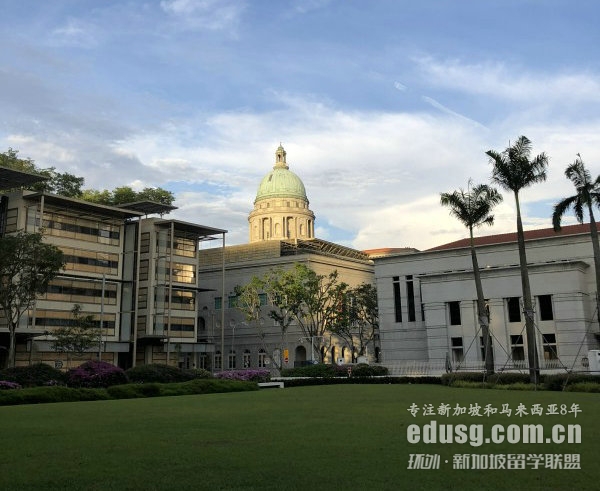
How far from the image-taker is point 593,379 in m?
30.4

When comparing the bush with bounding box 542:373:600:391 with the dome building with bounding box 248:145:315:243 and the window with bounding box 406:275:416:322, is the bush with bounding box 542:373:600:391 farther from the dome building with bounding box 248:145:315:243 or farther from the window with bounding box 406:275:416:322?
the dome building with bounding box 248:145:315:243

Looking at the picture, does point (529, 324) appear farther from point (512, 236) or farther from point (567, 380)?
point (512, 236)

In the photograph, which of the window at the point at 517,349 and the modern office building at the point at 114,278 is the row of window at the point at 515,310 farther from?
the modern office building at the point at 114,278

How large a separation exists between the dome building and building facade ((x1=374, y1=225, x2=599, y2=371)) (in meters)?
46.2

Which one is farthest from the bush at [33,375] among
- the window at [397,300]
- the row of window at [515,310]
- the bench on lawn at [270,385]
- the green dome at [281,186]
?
the green dome at [281,186]

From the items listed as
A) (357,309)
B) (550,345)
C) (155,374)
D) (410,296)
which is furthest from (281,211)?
(155,374)

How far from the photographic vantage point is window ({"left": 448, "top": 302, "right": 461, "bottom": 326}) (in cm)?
5622

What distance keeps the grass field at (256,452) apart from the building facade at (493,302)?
110 feet

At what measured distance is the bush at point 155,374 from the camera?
38094 mm

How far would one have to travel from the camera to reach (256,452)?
11.2 metres

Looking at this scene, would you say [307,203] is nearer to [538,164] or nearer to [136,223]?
[136,223]

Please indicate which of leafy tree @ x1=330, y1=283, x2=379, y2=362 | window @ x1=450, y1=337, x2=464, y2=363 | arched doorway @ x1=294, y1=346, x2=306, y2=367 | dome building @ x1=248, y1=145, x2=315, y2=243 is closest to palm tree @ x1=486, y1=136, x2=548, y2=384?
window @ x1=450, y1=337, x2=464, y2=363

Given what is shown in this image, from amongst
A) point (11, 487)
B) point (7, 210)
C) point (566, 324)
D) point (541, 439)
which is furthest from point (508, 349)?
point (11, 487)

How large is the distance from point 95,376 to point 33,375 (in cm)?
323
